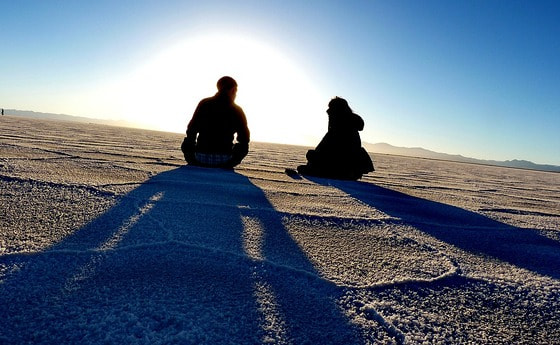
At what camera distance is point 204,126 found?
3689 mm

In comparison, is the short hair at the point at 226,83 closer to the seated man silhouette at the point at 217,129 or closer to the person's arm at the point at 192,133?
the seated man silhouette at the point at 217,129

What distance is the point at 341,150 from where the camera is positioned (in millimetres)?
4051

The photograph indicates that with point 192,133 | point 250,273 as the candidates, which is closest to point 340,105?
point 192,133

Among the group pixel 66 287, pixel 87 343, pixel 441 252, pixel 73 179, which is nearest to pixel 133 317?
pixel 87 343

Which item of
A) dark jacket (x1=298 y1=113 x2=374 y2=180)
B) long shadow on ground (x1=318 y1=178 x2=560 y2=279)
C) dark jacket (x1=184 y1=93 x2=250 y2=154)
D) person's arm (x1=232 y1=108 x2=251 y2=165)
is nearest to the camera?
long shadow on ground (x1=318 y1=178 x2=560 y2=279)

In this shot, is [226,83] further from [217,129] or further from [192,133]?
[192,133]

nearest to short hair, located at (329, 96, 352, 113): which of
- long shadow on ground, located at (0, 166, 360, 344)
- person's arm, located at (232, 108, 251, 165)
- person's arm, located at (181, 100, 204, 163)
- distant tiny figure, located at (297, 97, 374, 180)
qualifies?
distant tiny figure, located at (297, 97, 374, 180)

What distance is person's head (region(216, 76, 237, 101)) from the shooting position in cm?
368

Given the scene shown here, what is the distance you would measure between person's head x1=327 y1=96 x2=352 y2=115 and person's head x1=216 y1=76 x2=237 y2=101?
1170 mm

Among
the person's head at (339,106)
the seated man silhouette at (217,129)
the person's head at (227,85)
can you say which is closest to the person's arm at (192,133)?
the seated man silhouette at (217,129)

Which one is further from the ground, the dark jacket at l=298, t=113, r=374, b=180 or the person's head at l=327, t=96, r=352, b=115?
the person's head at l=327, t=96, r=352, b=115

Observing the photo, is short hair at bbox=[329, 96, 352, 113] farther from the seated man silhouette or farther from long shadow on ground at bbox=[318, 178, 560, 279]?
long shadow on ground at bbox=[318, 178, 560, 279]

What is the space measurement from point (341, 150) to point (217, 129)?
144cm

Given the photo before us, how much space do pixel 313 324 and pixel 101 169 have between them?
8.24 feet
